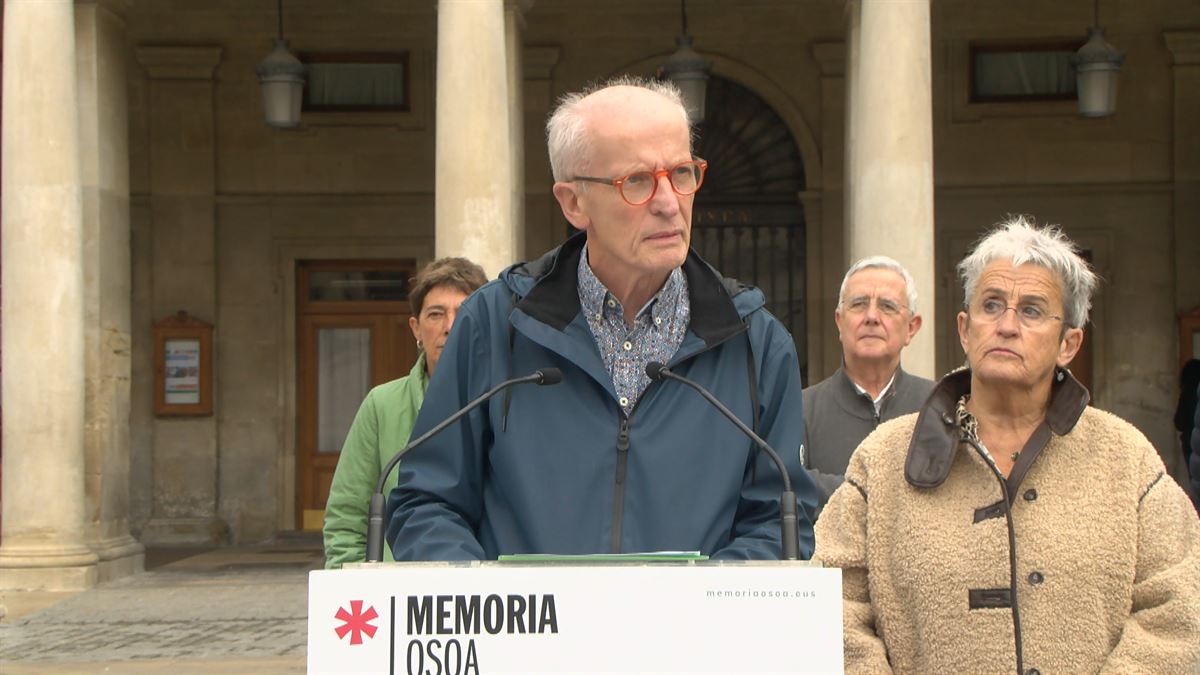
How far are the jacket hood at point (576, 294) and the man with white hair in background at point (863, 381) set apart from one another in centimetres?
236

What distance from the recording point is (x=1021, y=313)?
3631mm

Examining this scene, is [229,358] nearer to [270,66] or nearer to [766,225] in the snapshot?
[270,66]

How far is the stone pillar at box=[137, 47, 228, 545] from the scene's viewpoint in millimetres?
18172

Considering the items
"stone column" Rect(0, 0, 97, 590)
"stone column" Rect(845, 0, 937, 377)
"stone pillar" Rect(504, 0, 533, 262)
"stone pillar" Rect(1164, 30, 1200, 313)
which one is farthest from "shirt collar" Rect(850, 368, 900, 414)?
"stone pillar" Rect(1164, 30, 1200, 313)

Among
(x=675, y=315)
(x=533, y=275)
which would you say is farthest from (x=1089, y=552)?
(x=533, y=275)

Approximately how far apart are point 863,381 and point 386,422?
5.03ft

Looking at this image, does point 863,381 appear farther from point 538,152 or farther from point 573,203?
point 538,152

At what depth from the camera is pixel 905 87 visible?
13.2 metres

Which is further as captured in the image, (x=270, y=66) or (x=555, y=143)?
(x=270, y=66)

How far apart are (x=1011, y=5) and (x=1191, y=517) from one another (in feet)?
49.9

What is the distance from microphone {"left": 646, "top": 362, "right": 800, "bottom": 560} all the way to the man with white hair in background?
2.54m

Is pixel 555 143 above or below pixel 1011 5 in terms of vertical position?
below

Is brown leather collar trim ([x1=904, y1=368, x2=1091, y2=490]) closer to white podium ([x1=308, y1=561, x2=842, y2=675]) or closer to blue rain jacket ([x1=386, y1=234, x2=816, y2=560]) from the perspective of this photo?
blue rain jacket ([x1=386, y1=234, x2=816, y2=560])

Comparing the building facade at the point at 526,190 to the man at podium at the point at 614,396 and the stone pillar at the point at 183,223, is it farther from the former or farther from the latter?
the man at podium at the point at 614,396
